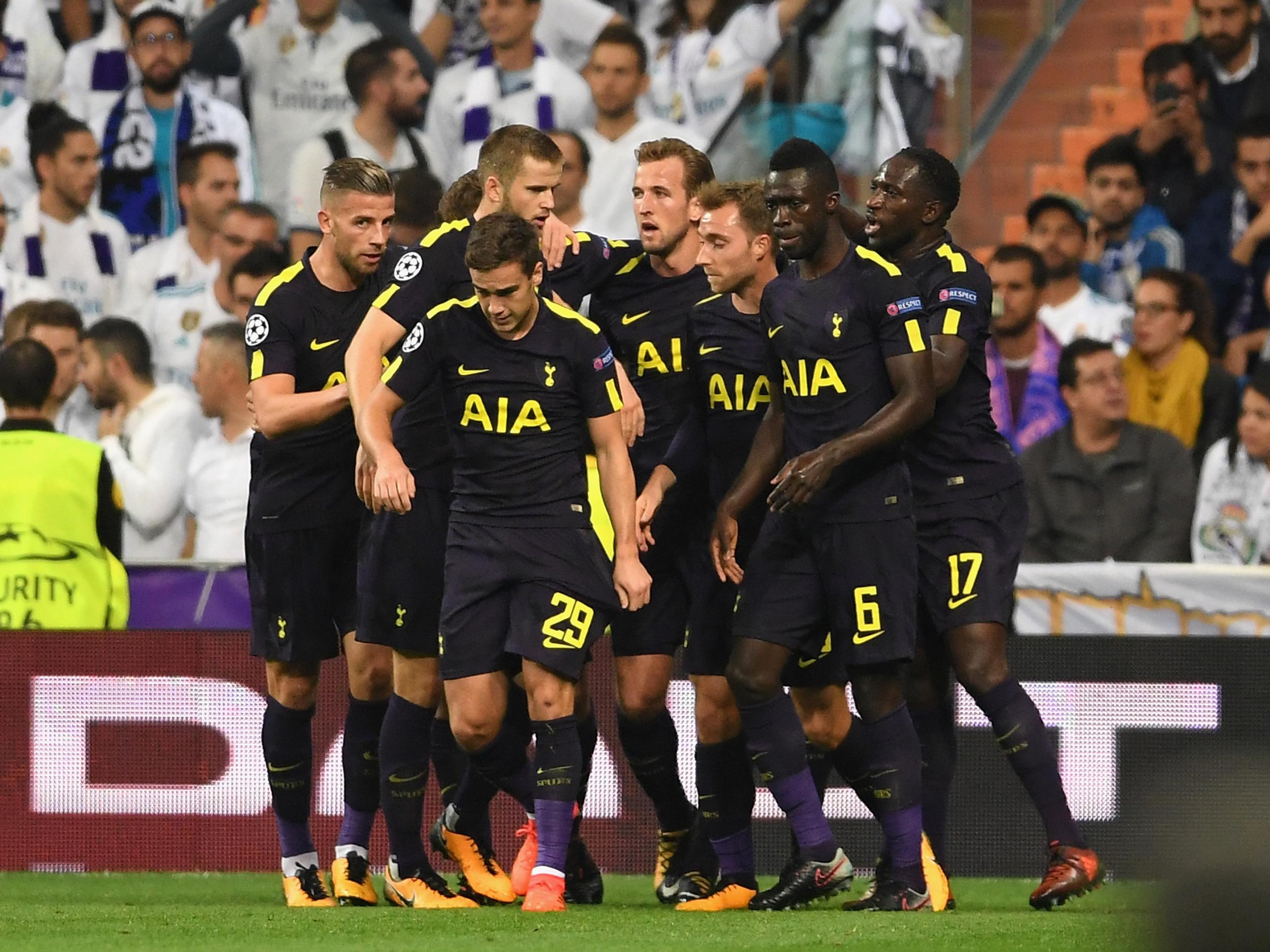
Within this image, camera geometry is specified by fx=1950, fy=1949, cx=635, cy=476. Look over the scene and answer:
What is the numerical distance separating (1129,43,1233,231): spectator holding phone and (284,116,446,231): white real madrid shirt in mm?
4004

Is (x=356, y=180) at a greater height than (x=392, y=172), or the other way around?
(x=392, y=172)

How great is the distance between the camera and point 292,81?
36.8 ft

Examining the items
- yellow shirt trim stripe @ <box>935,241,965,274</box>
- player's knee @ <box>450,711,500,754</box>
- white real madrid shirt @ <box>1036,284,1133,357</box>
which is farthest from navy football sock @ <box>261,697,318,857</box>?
white real madrid shirt @ <box>1036,284,1133,357</box>

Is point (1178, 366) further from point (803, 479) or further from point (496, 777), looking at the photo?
point (496, 777)

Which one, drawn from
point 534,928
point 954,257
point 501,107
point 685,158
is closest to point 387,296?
point 685,158

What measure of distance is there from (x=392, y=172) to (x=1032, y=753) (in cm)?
611

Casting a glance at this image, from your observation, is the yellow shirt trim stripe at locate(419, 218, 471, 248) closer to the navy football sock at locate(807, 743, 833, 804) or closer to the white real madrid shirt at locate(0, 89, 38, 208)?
the navy football sock at locate(807, 743, 833, 804)

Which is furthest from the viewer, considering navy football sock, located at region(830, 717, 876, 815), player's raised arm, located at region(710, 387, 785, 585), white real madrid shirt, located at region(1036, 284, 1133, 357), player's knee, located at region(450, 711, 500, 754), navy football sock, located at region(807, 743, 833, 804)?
white real madrid shirt, located at region(1036, 284, 1133, 357)

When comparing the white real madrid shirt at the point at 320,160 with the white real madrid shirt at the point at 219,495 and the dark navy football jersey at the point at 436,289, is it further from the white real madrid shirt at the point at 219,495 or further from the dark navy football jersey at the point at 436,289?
the dark navy football jersey at the point at 436,289

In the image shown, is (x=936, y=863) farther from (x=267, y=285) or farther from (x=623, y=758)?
(x=267, y=285)

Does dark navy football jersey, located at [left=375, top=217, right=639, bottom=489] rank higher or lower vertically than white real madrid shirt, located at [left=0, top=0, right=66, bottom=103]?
lower

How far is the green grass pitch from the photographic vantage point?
4.86m

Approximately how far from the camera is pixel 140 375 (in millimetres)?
10250

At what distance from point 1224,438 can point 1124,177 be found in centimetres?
198
